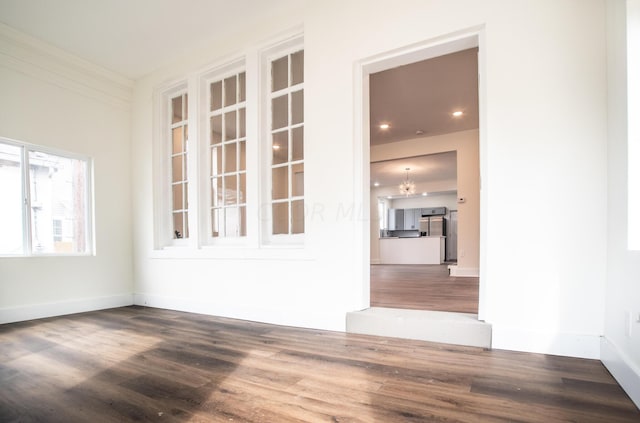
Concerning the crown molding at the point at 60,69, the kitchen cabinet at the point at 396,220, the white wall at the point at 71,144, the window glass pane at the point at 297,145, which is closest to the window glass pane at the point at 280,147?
the window glass pane at the point at 297,145

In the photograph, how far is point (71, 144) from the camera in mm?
4082

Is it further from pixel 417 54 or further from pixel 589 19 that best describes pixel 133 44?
pixel 589 19

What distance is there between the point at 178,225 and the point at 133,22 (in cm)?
235

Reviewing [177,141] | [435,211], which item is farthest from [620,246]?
[435,211]

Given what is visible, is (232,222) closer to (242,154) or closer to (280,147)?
(242,154)

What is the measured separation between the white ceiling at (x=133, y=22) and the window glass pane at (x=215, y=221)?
77.4 inches

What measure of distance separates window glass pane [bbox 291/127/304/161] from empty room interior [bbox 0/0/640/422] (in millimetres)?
62

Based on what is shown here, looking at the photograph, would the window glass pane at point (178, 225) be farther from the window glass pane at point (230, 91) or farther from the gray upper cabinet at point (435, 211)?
the gray upper cabinet at point (435, 211)

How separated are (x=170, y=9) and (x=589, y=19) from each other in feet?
11.3

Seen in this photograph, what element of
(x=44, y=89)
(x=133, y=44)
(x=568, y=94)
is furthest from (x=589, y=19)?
(x=44, y=89)

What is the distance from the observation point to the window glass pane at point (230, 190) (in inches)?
153

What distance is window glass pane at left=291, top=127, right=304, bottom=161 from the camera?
3.43 metres

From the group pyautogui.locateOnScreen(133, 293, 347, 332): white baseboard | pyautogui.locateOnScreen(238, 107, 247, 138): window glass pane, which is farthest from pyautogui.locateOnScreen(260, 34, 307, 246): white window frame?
pyautogui.locateOnScreen(133, 293, 347, 332): white baseboard

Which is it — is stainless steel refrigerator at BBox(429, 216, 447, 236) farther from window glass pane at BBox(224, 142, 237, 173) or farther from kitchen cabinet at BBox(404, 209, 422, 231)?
window glass pane at BBox(224, 142, 237, 173)
